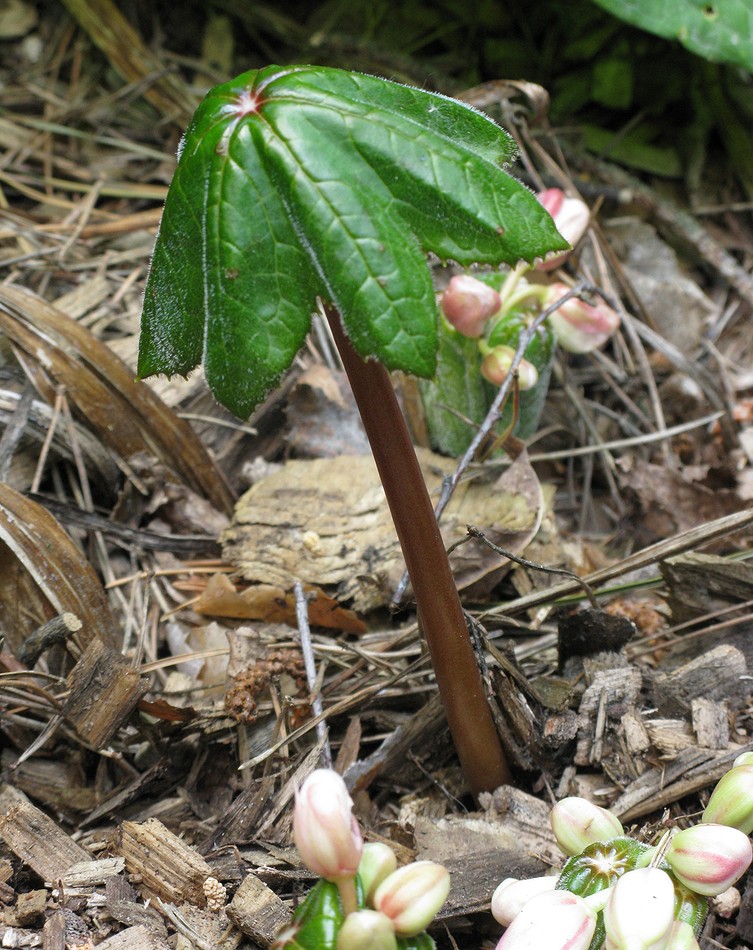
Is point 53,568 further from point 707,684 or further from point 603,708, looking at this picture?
point 707,684

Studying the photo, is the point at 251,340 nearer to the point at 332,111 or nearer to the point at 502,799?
the point at 332,111

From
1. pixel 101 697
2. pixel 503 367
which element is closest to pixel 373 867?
pixel 101 697

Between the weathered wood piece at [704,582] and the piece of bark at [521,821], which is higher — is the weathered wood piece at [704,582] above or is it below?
above

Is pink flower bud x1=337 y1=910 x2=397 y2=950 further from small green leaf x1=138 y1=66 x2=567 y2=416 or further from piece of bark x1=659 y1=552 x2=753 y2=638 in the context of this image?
piece of bark x1=659 y1=552 x2=753 y2=638

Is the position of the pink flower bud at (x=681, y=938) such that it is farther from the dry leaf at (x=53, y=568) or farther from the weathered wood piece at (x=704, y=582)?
the dry leaf at (x=53, y=568)

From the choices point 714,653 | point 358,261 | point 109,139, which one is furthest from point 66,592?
point 109,139

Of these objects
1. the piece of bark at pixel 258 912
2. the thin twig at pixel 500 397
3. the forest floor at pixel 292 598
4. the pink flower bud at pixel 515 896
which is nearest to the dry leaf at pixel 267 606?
the forest floor at pixel 292 598

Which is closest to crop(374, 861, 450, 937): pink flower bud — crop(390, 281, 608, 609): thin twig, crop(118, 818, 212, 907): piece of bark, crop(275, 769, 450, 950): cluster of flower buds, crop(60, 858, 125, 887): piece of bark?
crop(275, 769, 450, 950): cluster of flower buds
